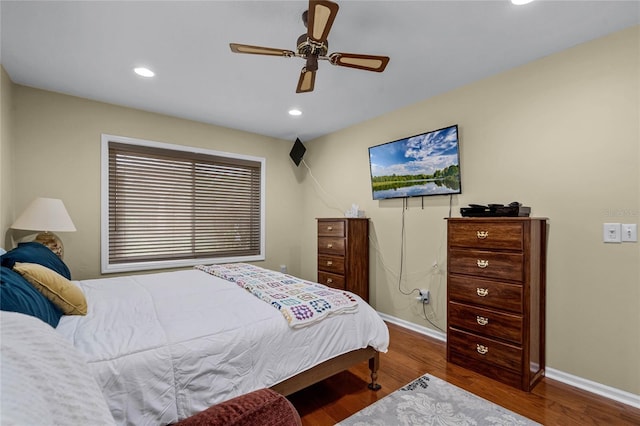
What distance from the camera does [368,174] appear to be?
3803mm

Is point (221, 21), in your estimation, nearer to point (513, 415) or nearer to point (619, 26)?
point (619, 26)

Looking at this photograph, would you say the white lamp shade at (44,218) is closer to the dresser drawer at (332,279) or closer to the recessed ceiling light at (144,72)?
the recessed ceiling light at (144,72)

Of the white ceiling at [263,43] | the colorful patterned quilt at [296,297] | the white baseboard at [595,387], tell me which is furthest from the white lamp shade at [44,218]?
the white baseboard at [595,387]

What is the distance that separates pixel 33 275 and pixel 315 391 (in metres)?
1.83

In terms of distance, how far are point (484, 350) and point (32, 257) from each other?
330 centimetres

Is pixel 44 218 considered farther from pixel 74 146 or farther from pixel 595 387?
pixel 595 387

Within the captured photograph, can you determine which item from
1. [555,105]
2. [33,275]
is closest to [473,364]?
[555,105]

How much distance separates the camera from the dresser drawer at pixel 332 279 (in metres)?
3.52

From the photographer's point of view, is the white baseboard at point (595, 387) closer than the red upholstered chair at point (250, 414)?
No

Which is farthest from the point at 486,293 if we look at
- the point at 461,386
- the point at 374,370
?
the point at 374,370

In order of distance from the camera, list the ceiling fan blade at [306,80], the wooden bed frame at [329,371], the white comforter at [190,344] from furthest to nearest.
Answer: the ceiling fan blade at [306,80]
the wooden bed frame at [329,371]
the white comforter at [190,344]

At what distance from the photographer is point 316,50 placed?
187 cm

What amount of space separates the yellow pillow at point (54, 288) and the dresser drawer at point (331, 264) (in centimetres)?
245

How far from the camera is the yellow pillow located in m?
1.51
